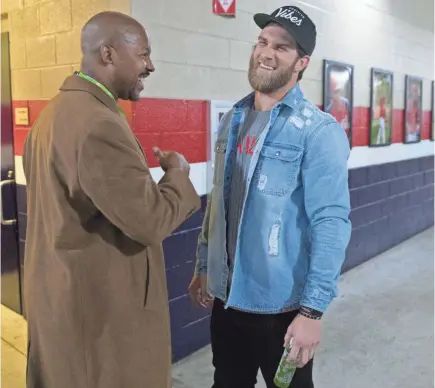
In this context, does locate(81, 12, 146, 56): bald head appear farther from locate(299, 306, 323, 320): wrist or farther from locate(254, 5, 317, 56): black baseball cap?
locate(299, 306, 323, 320): wrist

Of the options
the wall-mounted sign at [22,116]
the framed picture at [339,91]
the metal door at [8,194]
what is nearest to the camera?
the wall-mounted sign at [22,116]

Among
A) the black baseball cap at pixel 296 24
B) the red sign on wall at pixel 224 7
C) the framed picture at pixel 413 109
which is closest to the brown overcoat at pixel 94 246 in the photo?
the black baseball cap at pixel 296 24

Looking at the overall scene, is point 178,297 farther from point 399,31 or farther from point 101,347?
point 399,31

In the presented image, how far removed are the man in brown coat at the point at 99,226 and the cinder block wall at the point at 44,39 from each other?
3.69ft

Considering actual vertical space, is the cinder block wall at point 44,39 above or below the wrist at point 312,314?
above

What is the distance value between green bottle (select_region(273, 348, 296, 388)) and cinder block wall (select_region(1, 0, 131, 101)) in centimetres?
167

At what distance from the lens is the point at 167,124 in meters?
2.60

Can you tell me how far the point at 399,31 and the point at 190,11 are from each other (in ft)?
10.3

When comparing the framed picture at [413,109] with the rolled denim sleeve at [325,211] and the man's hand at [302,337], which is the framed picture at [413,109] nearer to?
the rolled denim sleeve at [325,211]

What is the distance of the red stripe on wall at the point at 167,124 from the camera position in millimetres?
2457

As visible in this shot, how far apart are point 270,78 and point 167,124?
3.66 ft

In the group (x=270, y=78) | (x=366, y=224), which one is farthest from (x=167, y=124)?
(x=366, y=224)

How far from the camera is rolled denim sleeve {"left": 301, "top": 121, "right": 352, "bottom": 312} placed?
1.43 m

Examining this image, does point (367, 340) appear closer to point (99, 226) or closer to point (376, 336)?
point (376, 336)
